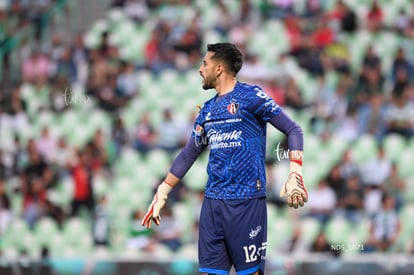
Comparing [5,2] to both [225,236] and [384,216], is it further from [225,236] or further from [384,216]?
[225,236]

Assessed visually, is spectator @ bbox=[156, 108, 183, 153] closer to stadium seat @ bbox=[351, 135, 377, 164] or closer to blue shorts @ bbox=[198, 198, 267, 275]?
stadium seat @ bbox=[351, 135, 377, 164]

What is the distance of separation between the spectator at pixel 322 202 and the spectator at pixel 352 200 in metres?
0.11

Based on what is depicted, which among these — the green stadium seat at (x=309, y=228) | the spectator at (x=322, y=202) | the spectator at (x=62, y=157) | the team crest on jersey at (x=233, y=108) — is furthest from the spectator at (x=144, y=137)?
the team crest on jersey at (x=233, y=108)

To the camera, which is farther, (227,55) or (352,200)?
(352,200)

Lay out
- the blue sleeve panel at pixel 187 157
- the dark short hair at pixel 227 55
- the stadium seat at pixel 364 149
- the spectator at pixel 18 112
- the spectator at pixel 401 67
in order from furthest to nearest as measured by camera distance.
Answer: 1. the spectator at pixel 18 112
2. the spectator at pixel 401 67
3. the stadium seat at pixel 364 149
4. the blue sleeve panel at pixel 187 157
5. the dark short hair at pixel 227 55

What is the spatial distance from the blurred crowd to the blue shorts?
218 inches

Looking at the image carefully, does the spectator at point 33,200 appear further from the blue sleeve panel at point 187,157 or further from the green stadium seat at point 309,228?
the blue sleeve panel at point 187,157

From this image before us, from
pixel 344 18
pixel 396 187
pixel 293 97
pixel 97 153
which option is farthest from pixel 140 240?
pixel 344 18

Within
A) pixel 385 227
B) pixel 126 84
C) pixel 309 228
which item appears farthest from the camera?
pixel 126 84

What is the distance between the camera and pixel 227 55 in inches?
246

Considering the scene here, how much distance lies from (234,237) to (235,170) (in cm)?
47

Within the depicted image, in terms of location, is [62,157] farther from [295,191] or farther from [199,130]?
[295,191]

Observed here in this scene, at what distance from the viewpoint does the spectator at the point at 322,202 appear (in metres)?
12.0

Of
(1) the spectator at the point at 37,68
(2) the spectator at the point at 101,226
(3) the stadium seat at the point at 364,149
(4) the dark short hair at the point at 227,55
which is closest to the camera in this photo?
(4) the dark short hair at the point at 227,55
